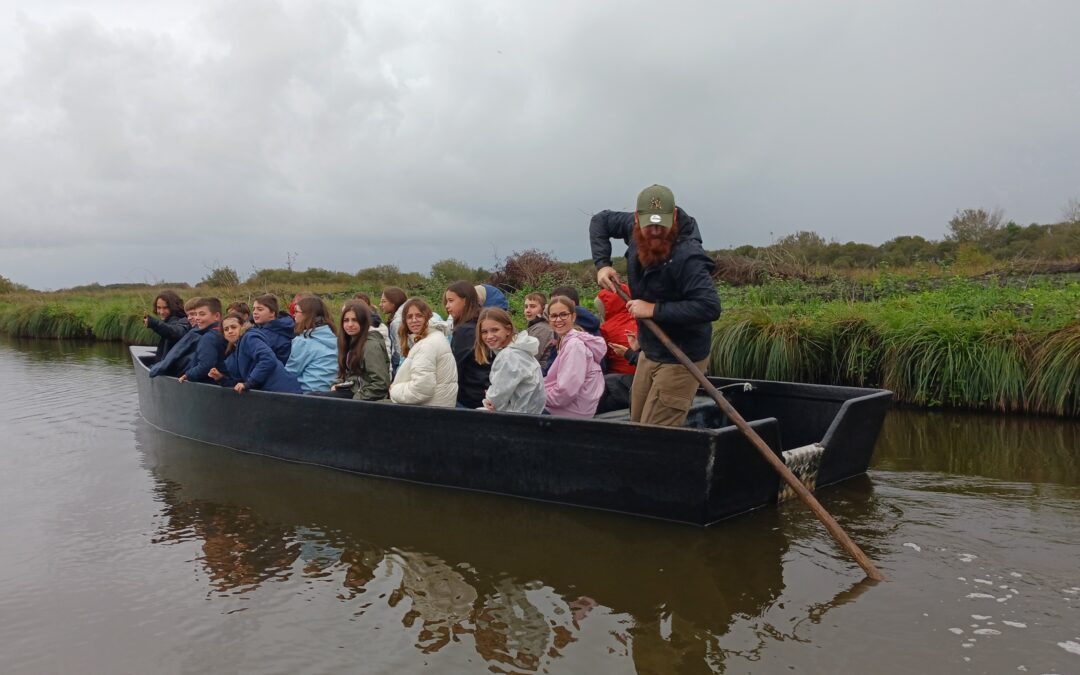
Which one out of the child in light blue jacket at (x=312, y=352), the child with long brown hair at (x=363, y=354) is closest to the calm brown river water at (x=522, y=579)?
the child with long brown hair at (x=363, y=354)

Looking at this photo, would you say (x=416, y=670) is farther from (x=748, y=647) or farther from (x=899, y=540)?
(x=899, y=540)

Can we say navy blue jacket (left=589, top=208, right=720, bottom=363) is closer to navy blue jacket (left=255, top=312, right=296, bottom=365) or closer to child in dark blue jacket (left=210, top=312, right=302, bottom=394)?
child in dark blue jacket (left=210, top=312, right=302, bottom=394)

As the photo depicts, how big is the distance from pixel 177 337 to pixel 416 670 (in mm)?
6325

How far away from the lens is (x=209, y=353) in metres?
7.05

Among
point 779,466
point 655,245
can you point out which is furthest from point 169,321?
point 779,466

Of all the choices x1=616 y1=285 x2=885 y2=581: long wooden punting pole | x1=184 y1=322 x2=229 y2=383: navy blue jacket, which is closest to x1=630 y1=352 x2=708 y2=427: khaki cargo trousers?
x1=616 y1=285 x2=885 y2=581: long wooden punting pole

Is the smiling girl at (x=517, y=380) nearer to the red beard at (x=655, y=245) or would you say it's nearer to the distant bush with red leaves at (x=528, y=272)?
the red beard at (x=655, y=245)

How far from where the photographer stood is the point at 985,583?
3.73 meters

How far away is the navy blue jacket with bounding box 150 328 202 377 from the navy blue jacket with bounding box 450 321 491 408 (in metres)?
2.84

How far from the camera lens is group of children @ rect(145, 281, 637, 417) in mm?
5449

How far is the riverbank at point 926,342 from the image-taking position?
7.50 meters

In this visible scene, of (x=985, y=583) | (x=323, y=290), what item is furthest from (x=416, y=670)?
(x=323, y=290)

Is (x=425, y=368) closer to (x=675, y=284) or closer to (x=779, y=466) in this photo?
(x=675, y=284)

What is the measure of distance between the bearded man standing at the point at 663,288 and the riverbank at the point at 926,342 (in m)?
4.50
